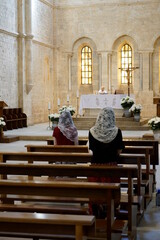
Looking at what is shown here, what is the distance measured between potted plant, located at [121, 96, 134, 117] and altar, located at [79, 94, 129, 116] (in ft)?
2.25

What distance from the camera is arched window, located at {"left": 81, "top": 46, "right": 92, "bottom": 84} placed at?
1000 inches

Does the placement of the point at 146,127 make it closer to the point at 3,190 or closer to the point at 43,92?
the point at 43,92

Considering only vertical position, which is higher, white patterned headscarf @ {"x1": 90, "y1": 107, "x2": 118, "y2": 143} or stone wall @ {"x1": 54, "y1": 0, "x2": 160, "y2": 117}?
stone wall @ {"x1": 54, "y1": 0, "x2": 160, "y2": 117}

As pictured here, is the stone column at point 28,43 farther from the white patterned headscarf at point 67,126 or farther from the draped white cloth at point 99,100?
the white patterned headscarf at point 67,126

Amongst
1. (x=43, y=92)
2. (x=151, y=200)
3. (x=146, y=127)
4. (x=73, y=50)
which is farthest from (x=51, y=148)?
(x=73, y=50)

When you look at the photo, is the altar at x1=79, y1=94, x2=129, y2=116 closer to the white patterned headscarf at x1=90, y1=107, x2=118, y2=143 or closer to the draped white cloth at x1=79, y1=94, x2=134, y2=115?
the draped white cloth at x1=79, y1=94, x2=134, y2=115

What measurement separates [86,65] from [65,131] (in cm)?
1820

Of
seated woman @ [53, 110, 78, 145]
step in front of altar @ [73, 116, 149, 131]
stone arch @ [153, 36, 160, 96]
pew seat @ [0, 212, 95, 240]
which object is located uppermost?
stone arch @ [153, 36, 160, 96]

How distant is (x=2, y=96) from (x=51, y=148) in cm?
1236

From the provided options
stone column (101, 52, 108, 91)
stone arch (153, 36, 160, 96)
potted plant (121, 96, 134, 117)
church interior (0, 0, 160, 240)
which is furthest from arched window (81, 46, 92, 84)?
potted plant (121, 96, 134, 117)

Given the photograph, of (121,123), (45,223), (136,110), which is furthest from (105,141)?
(121,123)

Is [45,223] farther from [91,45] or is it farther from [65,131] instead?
[91,45]

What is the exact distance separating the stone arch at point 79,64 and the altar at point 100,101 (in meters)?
5.06

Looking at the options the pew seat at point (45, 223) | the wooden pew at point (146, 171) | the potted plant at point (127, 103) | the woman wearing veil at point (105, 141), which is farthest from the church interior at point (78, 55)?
the pew seat at point (45, 223)
